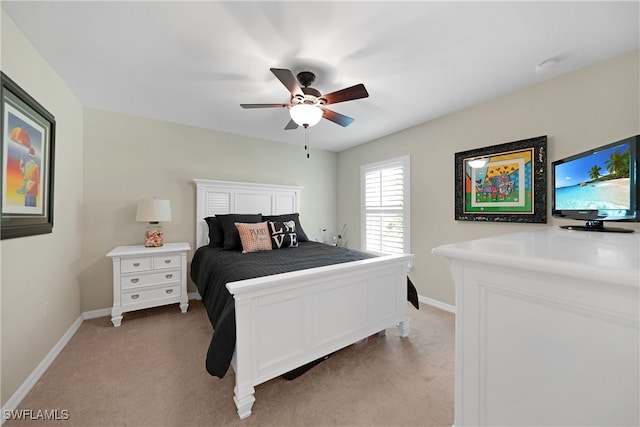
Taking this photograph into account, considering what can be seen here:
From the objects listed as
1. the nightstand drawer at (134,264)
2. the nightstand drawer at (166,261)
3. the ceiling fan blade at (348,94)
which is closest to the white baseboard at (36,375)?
the nightstand drawer at (134,264)

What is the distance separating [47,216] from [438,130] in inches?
155

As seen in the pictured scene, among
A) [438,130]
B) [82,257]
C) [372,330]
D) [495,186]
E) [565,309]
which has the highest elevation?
[438,130]

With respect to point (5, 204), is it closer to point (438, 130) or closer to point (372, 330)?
point (372, 330)

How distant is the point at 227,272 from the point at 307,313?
740 mm

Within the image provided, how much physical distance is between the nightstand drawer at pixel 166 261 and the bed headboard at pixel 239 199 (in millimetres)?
541

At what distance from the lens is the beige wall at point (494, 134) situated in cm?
188

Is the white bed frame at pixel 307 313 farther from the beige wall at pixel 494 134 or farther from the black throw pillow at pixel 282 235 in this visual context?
the black throw pillow at pixel 282 235

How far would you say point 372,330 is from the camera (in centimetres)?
209

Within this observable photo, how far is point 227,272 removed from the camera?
6.49 ft

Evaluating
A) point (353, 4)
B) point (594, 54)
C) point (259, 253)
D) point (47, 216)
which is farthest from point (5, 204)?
point (594, 54)

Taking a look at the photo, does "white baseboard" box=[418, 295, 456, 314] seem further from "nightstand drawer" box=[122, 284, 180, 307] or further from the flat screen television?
"nightstand drawer" box=[122, 284, 180, 307]

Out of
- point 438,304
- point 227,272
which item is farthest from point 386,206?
point 227,272

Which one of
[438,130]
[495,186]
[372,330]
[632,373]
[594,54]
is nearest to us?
[632,373]

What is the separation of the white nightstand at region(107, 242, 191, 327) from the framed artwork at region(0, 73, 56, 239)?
747mm
